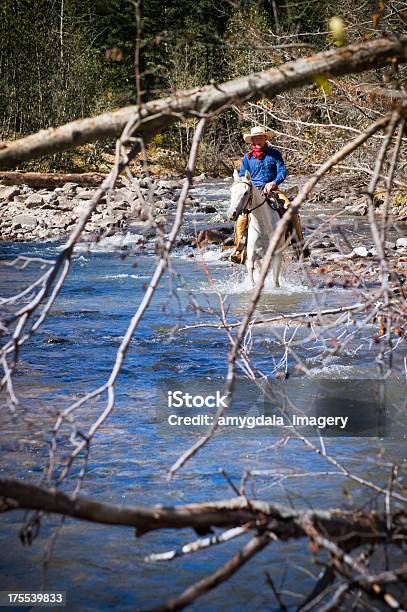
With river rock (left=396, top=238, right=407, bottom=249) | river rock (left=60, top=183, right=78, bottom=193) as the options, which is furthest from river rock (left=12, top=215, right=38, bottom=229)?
river rock (left=396, top=238, right=407, bottom=249)

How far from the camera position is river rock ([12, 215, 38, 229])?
2531 centimetres

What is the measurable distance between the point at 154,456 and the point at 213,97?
413cm

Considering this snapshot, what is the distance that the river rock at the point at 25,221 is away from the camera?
2531cm

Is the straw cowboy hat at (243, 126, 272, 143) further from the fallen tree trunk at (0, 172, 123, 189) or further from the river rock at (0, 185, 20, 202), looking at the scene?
the fallen tree trunk at (0, 172, 123, 189)

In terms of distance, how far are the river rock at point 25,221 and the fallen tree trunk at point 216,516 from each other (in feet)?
74.9

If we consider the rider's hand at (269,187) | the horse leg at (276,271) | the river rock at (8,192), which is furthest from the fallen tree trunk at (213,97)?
the river rock at (8,192)

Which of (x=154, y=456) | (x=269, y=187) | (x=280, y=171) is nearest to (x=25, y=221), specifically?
(x=280, y=171)

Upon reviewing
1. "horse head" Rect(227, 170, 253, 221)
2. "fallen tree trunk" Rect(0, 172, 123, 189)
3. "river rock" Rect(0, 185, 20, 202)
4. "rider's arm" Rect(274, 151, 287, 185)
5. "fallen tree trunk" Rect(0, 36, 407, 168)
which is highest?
"fallen tree trunk" Rect(0, 36, 407, 168)

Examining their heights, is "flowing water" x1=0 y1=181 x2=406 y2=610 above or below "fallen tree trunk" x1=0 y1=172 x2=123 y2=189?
below

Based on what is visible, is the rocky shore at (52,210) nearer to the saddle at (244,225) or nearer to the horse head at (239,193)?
the saddle at (244,225)

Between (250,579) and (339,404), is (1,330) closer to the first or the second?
(250,579)

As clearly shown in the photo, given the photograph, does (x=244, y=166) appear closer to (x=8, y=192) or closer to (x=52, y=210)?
(x=52, y=210)

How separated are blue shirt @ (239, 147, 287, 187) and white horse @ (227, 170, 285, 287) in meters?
0.58

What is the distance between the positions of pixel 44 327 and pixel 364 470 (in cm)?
729
